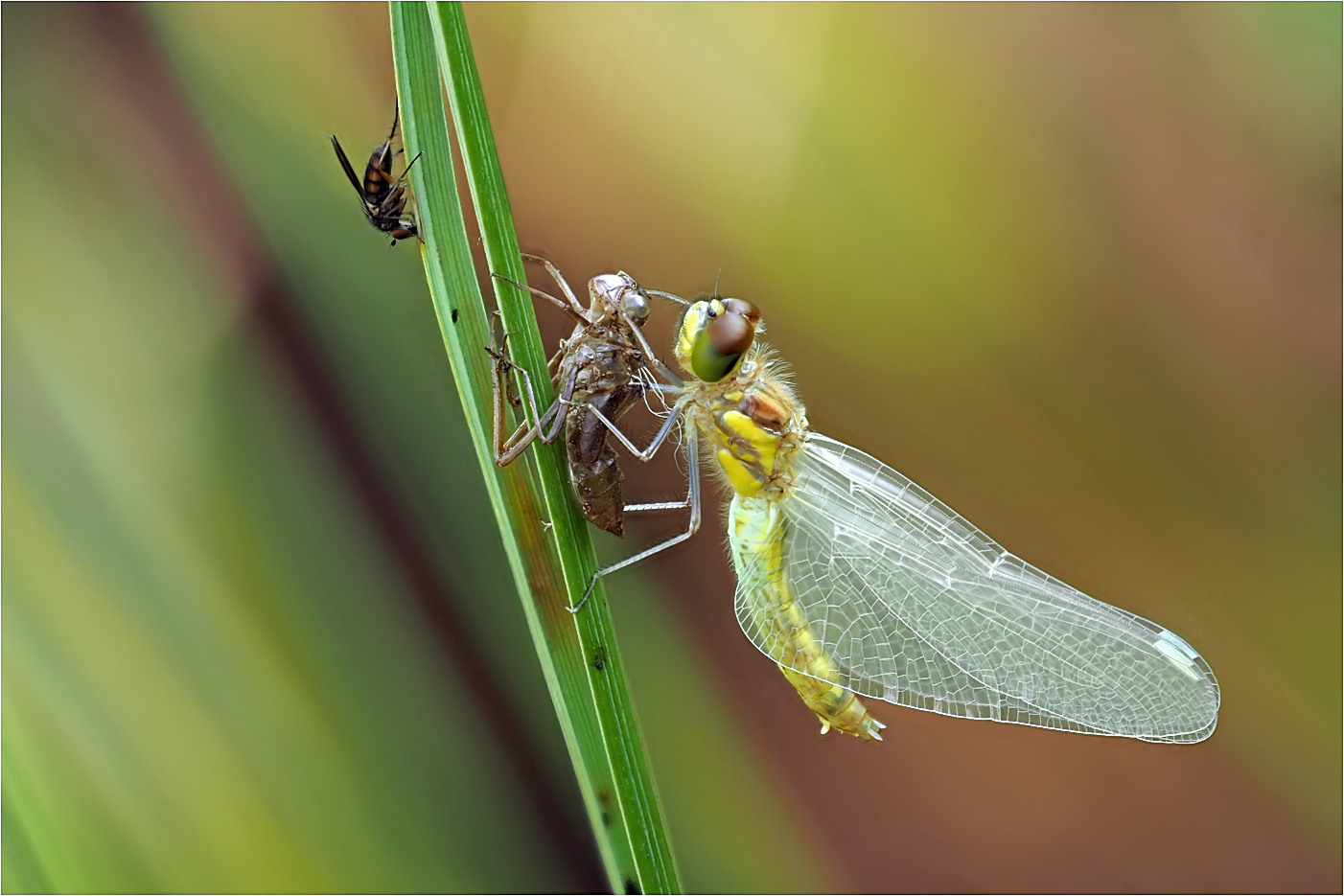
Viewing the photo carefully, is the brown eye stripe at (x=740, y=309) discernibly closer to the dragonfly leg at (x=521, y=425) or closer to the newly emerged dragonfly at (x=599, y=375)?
the newly emerged dragonfly at (x=599, y=375)

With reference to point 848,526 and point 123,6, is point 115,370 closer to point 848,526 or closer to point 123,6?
point 123,6

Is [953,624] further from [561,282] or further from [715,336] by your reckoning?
[561,282]

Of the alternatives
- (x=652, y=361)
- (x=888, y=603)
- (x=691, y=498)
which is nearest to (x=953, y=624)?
(x=888, y=603)

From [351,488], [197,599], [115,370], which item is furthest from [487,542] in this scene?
[115,370]

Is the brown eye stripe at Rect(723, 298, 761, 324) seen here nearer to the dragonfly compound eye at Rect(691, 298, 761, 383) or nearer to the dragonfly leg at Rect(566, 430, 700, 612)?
the dragonfly compound eye at Rect(691, 298, 761, 383)

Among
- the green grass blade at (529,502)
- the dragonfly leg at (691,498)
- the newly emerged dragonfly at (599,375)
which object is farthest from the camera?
the dragonfly leg at (691,498)

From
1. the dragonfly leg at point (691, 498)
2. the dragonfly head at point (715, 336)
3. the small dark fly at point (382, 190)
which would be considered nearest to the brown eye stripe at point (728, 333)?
the dragonfly head at point (715, 336)
